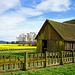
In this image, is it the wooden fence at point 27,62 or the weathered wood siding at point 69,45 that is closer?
the wooden fence at point 27,62

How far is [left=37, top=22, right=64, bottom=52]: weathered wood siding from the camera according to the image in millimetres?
16156

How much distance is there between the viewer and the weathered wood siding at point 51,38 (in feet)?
53.0

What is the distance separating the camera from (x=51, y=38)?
17.3 metres

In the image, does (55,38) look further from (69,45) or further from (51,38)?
(69,45)

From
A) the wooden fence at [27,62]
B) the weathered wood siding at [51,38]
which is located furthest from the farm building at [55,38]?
the wooden fence at [27,62]

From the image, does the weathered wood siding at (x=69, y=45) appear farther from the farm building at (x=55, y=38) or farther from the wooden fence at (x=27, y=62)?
the wooden fence at (x=27, y=62)

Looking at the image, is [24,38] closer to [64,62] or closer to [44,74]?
[64,62]

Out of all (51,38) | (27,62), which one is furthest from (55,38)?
(27,62)

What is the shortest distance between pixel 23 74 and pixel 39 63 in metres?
2.70

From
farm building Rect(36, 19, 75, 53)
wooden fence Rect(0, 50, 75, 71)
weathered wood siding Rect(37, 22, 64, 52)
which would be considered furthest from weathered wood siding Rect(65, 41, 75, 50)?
wooden fence Rect(0, 50, 75, 71)

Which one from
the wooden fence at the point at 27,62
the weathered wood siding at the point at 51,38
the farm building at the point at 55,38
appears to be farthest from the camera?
the weathered wood siding at the point at 51,38

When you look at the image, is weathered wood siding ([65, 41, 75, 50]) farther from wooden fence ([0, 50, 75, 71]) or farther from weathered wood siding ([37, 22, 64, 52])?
wooden fence ([0, 50, 75, 71])

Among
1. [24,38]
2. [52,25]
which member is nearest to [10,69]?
[52,25]

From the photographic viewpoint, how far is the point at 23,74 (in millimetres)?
7402
